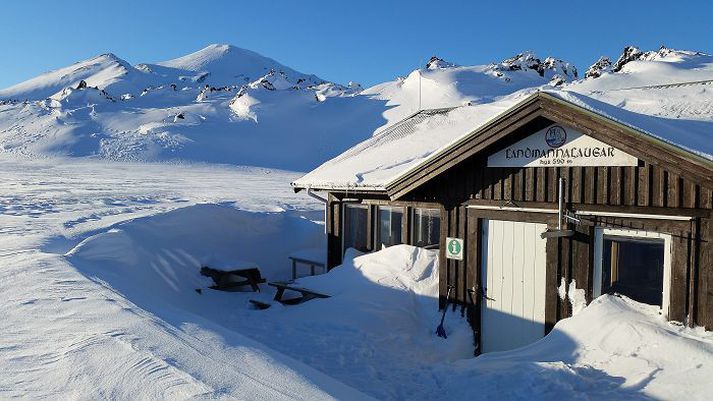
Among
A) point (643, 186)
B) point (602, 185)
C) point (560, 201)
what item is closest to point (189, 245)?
point (560, 201)

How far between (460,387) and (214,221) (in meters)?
10.6

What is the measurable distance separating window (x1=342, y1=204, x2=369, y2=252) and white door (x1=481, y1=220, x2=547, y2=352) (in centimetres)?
397

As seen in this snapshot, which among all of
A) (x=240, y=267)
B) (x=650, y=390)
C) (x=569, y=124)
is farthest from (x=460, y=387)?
(x=240, y=267)

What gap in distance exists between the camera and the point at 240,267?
13.5 metres

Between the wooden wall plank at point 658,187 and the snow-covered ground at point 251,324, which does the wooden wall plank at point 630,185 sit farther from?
the snow-covered ground at point 251,324

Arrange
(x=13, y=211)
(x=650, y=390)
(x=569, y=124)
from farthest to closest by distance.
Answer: (x=13, y=211), (x=569, y=124), (x=650, y=390)

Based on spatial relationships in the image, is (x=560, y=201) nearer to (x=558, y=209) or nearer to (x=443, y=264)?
(x=558, y=209)

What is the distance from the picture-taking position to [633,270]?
37.5ft

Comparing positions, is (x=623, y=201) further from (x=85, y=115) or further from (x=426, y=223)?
(x=85, y=115)

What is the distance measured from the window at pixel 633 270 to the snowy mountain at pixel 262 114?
61.8ft

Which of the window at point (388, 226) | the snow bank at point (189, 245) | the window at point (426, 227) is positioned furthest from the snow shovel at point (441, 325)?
the snow bank at point (189, 245)

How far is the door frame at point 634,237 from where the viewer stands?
6.82m

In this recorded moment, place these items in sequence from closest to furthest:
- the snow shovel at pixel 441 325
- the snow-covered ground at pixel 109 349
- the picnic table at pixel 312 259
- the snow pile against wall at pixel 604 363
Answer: the snow-covered ground at pixel 109 349, the snow pile against wall at pixel 604 363, the snow shovel at pixel 441 325, the picnic table at pixel 312 259

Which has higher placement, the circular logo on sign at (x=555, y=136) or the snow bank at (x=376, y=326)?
the circular logo on sign at (x=555, y=136)
